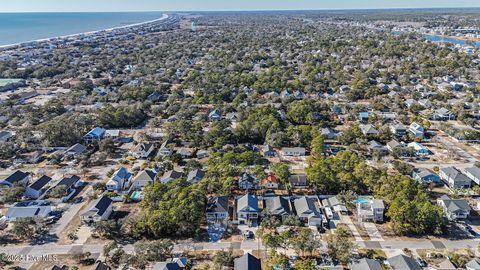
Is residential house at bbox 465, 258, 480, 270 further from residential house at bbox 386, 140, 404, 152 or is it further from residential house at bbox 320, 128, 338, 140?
residential house at bbox 320, 128, 338, 140

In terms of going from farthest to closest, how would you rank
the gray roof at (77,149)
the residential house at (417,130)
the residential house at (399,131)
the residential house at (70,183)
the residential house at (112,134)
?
the residential house at (112,134) → the residential house at (399,131) → the residential house at (417,130) → the gray roof at (77,149) → the residential house at (70,183)

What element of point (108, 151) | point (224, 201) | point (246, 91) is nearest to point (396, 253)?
point (224, 201)

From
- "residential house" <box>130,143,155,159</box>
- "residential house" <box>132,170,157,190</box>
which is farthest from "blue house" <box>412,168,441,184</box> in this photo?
"residential house" <box>130,143,155,159</box>

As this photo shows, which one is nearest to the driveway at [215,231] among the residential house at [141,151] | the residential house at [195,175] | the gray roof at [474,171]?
the residential house at [195,175]

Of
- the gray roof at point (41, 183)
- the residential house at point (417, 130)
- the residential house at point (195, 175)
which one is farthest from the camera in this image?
the residential house at point (417, 130)

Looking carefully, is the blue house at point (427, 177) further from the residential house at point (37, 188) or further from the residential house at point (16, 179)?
the residential house at point (16, 179)

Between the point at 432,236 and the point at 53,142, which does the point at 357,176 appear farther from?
the point at 53,142
